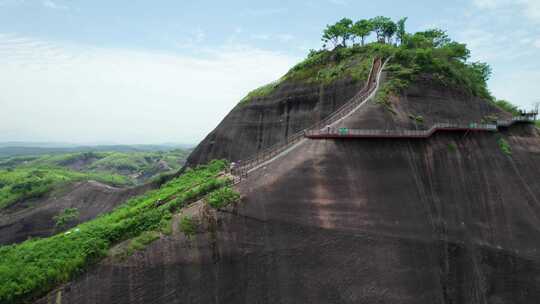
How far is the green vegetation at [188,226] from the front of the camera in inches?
572

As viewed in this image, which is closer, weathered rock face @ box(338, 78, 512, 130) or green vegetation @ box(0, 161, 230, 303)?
green vegetation @ box(0, 161, 230, 303)

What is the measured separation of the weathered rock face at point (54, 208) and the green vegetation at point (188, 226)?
25.9 m

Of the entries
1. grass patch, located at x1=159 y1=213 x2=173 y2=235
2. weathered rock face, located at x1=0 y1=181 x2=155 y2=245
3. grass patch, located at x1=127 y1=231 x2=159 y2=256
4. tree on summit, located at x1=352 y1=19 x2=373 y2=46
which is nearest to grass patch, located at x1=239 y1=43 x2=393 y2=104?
tree on summit, located at x1=352 y1=19 x2=373 y2=46

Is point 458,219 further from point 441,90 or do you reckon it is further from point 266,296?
point 266,296

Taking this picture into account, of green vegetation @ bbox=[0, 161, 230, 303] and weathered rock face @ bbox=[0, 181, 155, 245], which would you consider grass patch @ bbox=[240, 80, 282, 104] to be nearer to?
weathered rock face @ bbox=[0, 181, 155, 245]

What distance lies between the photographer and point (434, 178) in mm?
20891

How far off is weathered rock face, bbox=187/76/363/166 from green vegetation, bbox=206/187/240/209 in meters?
16.9

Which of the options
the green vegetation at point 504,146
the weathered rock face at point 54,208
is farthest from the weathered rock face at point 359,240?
the weathered rock face at point 54,208

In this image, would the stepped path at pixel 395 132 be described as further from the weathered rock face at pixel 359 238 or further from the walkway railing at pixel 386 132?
the weathered rock face at pixel 359 238

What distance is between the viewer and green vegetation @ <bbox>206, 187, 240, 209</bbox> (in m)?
15.7

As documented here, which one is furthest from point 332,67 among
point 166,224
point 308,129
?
point 166,224

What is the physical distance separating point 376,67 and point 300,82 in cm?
927

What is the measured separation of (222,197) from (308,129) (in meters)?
10.4

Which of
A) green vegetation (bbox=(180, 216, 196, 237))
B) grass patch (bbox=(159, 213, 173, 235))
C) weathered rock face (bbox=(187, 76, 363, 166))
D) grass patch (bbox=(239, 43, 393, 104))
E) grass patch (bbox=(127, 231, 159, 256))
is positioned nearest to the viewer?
grass patch (bbox=(127, 231, 159, 256))
